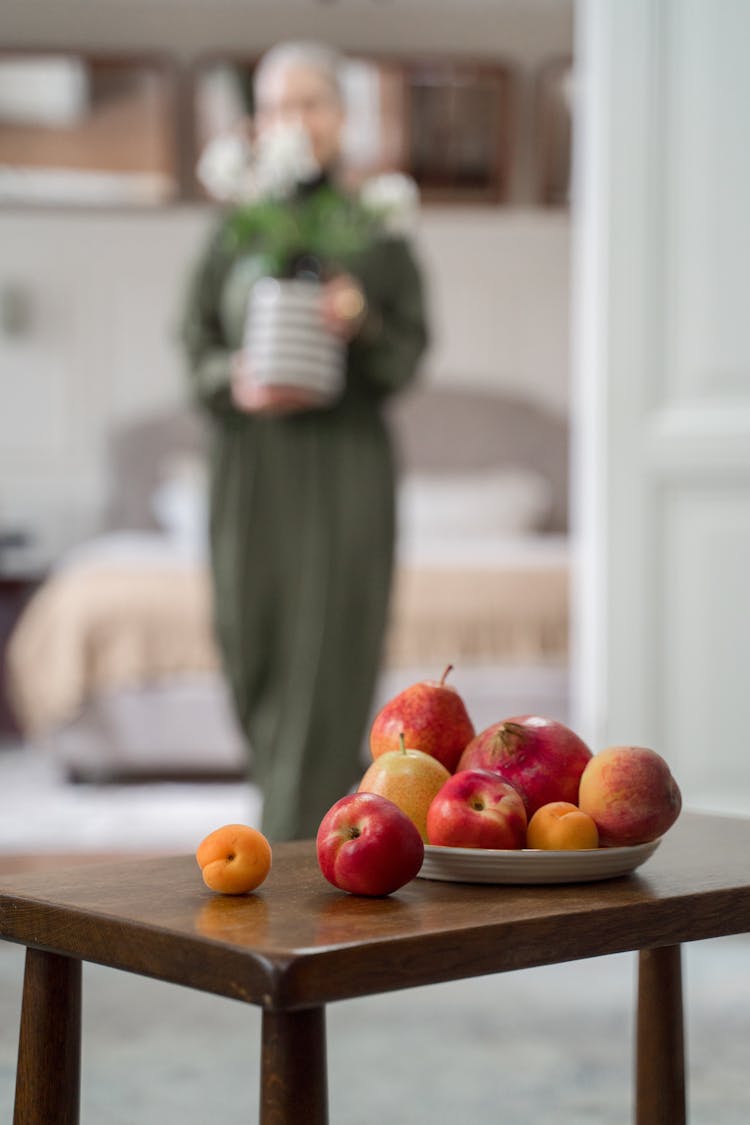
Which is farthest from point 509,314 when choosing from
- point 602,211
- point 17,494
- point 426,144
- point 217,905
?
point 217,905

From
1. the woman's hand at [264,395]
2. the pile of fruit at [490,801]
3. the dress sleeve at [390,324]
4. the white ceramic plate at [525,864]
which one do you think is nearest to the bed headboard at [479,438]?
the dress sleeve at [390,324]

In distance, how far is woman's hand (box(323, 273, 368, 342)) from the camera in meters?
3.18

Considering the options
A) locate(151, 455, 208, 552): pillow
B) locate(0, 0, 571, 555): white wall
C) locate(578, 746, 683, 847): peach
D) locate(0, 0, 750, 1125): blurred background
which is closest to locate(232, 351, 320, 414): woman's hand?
locate(0, 0, 750, 1125): blurred background

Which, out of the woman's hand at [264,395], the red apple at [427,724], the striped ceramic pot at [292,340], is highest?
the striped ceramic pot at [292,340]

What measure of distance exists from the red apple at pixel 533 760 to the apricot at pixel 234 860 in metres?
0.22

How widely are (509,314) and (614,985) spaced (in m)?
5.21

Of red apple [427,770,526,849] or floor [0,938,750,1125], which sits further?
floor [0,938,750,1125]

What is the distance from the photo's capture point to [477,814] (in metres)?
1.22

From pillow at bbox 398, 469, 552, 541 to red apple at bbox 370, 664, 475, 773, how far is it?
4884mm

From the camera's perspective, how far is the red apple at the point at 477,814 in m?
1.21

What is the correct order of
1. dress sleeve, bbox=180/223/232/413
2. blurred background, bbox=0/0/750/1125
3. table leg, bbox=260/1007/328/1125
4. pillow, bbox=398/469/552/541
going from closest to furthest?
table leg, bbox=260/1007/328/1125 → blurred background, bbox=0/0/750/1125 → dress sleeve, bbox=180/223/232/413 → pillow, bbox=398/469/552/541

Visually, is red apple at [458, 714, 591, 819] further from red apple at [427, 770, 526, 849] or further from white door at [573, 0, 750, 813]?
white door at [573, 0, 750, 813]

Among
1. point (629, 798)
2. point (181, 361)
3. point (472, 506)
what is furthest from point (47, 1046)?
point (181, 361)

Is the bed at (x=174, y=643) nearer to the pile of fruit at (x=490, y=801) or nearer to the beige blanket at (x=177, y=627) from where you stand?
the beige blanket at (x=177, y=627)
